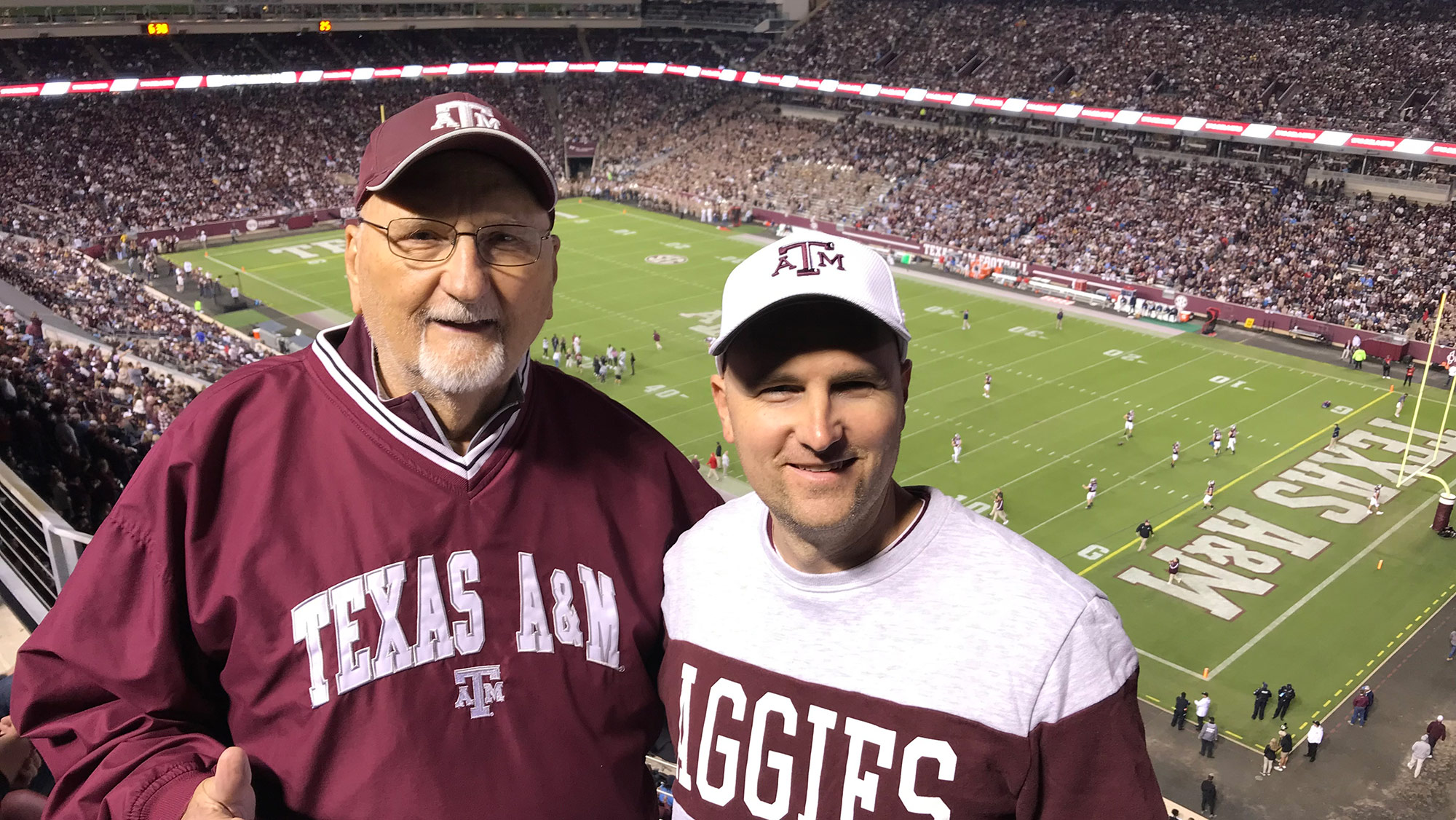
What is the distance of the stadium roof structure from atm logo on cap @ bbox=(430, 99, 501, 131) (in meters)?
44.7

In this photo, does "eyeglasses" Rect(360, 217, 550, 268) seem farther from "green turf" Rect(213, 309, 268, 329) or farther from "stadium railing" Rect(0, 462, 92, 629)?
"green turf" Rect(213, 309, 268, 329)

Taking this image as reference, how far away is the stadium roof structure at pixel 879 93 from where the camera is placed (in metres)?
40.8

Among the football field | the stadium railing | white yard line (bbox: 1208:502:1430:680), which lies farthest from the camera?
the football field

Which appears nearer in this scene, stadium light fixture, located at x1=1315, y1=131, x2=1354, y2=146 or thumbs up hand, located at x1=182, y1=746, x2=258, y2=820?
thumbs up hand, located at x1=182, y1=746, x2=258, y2=820

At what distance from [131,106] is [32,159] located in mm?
8378

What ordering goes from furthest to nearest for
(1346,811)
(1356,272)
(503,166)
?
(1356,272), (1346,811), (503,166)

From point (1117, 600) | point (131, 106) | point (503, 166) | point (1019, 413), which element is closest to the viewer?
point (503, 166)

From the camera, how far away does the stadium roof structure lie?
4084cm

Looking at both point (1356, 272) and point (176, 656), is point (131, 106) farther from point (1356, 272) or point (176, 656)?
point (176, 656)

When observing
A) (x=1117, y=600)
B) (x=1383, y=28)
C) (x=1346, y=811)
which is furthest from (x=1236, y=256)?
(x=1346, y=811)

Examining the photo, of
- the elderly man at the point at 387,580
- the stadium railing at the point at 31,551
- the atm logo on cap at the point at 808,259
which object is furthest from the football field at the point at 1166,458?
the atm logo on cap at the point at 808,259

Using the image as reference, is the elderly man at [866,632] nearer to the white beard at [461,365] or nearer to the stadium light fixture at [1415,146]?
the white beard at [461,365]

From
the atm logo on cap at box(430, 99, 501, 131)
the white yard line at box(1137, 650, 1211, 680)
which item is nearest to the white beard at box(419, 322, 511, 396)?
the atm logo on cap at box(430, 99, 501, 131)

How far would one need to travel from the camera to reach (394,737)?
9.05ft
